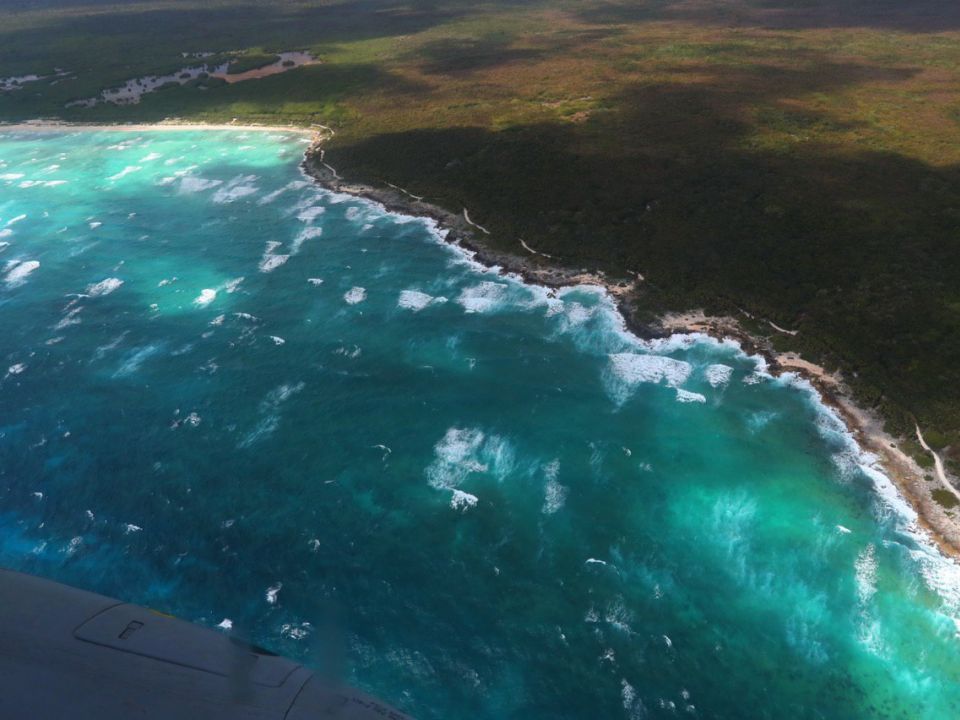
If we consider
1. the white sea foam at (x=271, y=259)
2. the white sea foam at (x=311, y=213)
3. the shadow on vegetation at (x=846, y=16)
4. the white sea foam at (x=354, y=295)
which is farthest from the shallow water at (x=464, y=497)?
the shadow on vegetation at (x=846, y=16)

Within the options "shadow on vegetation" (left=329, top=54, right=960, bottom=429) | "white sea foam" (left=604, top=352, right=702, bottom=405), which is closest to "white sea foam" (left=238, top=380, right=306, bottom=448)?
"white sea foam" (left=604, top=352, right=702, bottom=405)

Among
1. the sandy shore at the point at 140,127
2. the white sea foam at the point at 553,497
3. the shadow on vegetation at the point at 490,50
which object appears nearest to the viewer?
the white sea foam at the point at 553,497

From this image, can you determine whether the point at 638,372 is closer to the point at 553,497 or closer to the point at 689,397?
the point at 689,397

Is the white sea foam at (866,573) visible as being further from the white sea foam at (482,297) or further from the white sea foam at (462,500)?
the white sea foam at (482,297)

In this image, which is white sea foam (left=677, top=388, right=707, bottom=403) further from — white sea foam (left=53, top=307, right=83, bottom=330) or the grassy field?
white sea foam (left=53, top=307, right=83, bottom=330)

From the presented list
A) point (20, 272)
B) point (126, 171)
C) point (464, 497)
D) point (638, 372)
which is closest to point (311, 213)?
point (20, 272)

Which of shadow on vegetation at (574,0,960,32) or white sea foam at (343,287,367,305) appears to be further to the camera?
shadow on vegetation at (574,0,960,32)

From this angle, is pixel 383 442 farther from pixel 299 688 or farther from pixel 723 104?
pixel 723 104
